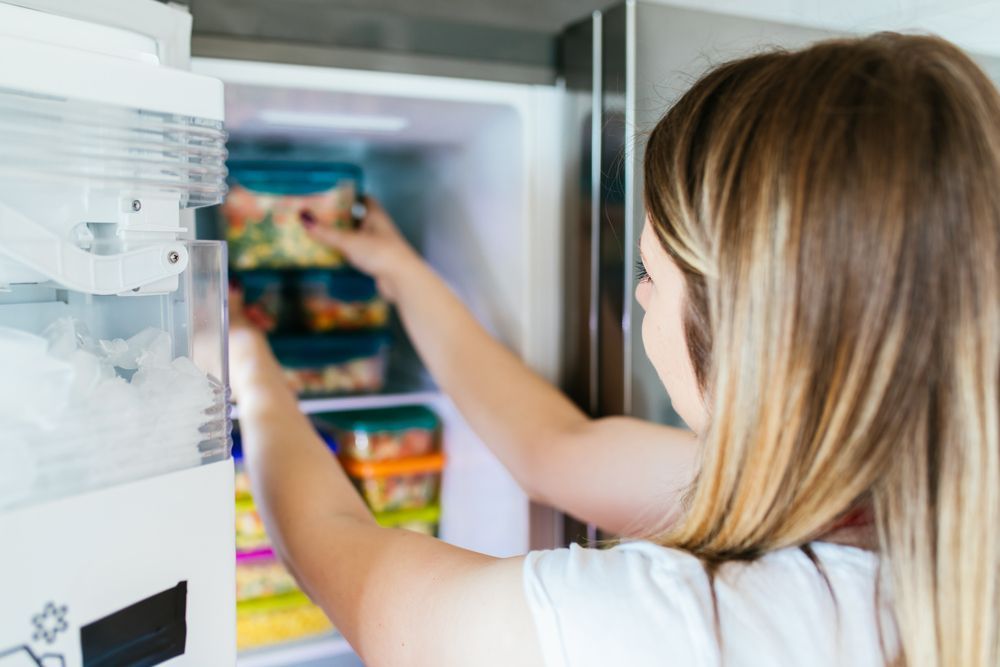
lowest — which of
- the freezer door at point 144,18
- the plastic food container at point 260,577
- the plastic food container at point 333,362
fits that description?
the plastic food container at point 260,577

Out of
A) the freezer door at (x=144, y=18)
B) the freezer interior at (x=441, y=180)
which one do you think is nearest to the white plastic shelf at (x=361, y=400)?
the freezer interior at (x=441, y=180)

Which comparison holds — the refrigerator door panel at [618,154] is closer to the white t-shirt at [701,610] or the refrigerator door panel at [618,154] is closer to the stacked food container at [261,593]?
the white t-shirt at [701,610]

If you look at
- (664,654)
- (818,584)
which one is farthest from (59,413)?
(818,584)

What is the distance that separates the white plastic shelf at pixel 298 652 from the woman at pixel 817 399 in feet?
2.77

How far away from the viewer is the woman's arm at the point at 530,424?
100 centimetres

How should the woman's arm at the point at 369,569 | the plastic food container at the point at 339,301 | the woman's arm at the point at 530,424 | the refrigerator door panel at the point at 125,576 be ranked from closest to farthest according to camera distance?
the refrigerator door panel at the point at 125,576 → the woman's arm at the point at 369,569 → the woman's arm at the point at 530,424 → the plastic food container at the point at 339,301

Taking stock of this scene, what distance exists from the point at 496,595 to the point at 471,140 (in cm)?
96

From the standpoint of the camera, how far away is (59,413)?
0.54 meters

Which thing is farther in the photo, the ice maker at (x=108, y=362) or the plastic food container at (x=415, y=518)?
the plastic food container at (x=415, y=518)

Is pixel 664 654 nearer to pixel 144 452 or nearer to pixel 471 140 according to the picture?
pixel 144 452

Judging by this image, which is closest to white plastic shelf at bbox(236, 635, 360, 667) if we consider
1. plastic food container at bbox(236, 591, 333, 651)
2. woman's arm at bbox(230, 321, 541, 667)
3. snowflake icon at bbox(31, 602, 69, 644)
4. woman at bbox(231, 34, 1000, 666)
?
plastic food container at bbox(236, 591, 333, 651)

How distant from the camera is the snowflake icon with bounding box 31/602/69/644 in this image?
507 mm

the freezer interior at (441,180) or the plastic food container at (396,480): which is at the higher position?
the freezer interior at (441,180)

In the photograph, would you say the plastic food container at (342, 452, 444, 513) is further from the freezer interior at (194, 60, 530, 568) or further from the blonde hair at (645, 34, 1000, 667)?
the blonde hair at (645, 34, 1000, 667)
